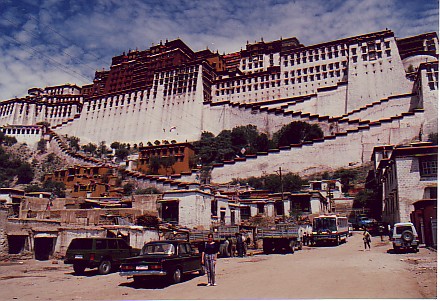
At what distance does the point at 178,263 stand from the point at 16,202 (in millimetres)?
21476

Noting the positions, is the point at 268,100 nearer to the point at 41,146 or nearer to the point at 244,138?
the point at 244,138

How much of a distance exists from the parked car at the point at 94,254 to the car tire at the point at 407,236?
392 inches

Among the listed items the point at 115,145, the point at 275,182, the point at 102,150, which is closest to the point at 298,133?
the point at 275,182

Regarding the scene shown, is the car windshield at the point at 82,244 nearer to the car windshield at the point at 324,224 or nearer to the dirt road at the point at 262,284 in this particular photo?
the dirt road at the point at 262,284

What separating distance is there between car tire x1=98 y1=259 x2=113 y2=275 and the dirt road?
22 cm

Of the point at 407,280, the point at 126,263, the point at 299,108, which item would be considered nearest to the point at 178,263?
the point at 126,263

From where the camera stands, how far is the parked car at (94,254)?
34.0 ft

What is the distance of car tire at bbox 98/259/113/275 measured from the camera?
1056 cm

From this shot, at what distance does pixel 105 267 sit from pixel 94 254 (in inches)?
21.3

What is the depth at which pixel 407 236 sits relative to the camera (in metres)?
13.9

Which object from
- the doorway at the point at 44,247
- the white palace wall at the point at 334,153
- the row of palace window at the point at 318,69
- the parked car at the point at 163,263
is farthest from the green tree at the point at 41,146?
the parked car at the point at 163,263

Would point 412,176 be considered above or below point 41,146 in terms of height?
below

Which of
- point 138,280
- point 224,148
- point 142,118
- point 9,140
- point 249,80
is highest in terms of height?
point 249,80

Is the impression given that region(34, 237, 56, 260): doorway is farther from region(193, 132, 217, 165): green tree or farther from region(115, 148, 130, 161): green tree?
region(115, 148, 130, 161): green tree
